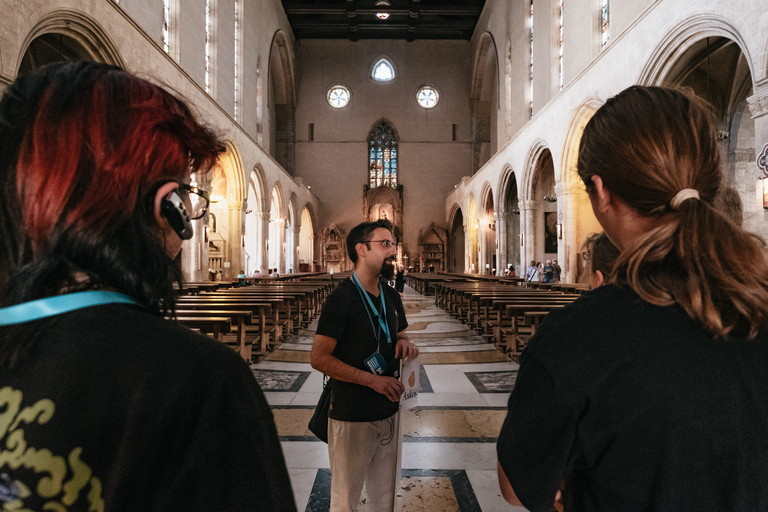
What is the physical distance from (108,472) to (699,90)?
14.6 m

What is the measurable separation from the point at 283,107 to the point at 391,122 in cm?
686

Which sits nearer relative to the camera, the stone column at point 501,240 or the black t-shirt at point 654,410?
the black t-shirt at point 654,410

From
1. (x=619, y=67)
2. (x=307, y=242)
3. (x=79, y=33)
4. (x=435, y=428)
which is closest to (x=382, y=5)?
(x=307, y=242)

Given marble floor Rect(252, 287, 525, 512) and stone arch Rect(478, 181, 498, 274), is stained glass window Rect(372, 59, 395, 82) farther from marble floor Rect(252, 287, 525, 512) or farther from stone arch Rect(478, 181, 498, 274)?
marble floor Rect(252, 287, 525, 512)

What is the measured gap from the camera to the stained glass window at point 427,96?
2922 centimetres

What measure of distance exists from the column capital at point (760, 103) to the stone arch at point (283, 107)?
2352 cm

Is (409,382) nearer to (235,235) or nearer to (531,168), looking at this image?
(235,235)

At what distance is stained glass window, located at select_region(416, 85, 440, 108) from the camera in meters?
29.2

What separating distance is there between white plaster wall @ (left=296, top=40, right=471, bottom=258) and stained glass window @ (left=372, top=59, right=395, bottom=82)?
38 centimetres

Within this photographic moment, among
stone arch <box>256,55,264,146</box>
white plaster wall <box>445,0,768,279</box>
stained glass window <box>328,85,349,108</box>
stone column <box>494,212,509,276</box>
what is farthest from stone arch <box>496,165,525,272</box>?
stained glass window <box>328,85,349,108</box>

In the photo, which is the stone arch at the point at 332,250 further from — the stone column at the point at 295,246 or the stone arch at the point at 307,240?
the stone column at the point at 295,246

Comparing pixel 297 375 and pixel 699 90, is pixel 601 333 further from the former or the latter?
pixel 699 90

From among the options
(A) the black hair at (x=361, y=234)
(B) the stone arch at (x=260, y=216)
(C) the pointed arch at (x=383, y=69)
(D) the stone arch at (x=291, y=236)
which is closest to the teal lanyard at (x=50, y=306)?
(A) the black hair at (x=361, y=234)

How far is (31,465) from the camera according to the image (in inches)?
19.9
